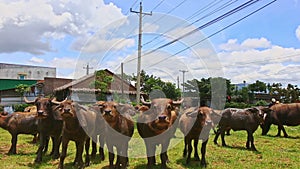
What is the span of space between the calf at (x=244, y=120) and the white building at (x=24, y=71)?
149 ft

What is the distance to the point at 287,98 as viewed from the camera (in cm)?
3950

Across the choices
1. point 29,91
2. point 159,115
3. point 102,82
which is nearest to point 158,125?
point 159,115

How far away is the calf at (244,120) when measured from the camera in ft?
39.6

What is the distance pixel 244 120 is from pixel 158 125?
6032 mm

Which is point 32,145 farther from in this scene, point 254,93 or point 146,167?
point 254,93

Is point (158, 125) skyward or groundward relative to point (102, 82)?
groundward

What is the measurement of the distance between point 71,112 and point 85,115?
0.76 metres

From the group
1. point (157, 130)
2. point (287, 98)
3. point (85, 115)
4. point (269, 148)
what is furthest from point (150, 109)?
point (287, 98)

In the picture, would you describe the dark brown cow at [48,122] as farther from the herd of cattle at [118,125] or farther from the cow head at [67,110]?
the cow head at [67,110]

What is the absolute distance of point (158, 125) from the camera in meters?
7.48

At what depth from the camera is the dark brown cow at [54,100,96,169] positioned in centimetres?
777

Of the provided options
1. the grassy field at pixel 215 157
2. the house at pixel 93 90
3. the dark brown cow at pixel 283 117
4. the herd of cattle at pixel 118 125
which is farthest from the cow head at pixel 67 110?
the house at pixel 93 90

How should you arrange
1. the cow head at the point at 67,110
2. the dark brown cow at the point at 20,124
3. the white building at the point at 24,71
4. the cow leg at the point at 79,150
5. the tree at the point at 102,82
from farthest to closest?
the white building at the point at 24,71, the tree at the point at 102,82, the dark brown cow at the point at 20,124, the cow leg at the point at 79,150, the cow head at the point at 67,110

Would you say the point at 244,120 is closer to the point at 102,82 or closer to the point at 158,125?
the point at 158,125
